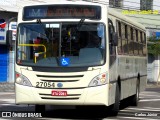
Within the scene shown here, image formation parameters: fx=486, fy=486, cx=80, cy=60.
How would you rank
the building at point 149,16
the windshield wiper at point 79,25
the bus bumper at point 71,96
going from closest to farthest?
1. the bus bumper at point 71,96
2. the windshield wiper at point 79,25
3. the building at point 149,16

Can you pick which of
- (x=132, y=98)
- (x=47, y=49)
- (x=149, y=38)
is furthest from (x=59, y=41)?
(x=149, y=38)

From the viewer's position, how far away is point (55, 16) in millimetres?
12539

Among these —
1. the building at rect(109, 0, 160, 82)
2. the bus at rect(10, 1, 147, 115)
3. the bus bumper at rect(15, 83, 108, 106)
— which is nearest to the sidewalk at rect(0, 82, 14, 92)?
the building at rect(109, 0, 160, 82)

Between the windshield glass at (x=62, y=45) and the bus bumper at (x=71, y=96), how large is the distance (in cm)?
65

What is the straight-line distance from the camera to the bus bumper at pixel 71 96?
471 inches

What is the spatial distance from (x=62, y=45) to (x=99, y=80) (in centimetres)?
131

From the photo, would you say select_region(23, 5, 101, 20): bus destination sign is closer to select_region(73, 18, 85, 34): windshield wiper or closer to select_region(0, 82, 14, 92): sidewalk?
select_region(73, 18, 85, 34): windshield wiper

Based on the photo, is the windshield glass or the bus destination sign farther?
the bus destination sign

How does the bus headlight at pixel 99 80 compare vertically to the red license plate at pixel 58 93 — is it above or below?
above

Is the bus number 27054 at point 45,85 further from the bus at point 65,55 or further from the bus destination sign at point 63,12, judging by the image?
the bus destination sign at point 63,12

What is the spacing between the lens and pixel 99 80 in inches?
474

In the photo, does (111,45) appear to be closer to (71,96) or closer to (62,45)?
(62,45)

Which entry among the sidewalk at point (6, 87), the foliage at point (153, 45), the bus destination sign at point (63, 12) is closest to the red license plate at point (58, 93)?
the bus destination sign at point (63, 12)

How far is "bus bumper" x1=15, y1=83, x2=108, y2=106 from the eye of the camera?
1196 cm
